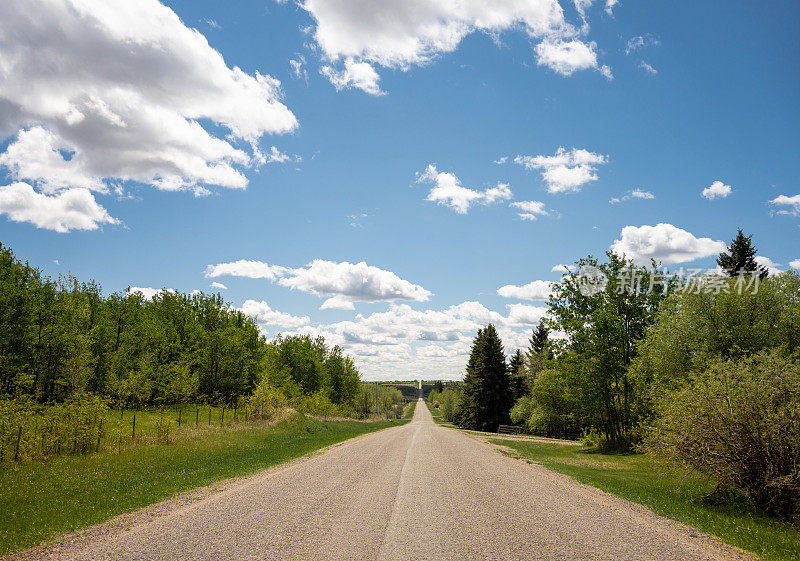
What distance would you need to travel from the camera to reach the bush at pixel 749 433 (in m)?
10.0

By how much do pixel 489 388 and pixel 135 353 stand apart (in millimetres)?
43406

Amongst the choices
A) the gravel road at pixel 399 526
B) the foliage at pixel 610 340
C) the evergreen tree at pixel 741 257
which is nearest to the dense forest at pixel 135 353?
the gravel road at pixel 399 526

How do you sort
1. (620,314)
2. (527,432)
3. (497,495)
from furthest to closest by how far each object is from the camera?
(527,432), (620,314), (497,495)

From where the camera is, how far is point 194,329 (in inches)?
2235

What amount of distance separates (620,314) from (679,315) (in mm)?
8853

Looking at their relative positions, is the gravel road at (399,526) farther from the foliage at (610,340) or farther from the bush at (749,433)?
the foliage at (610,340)

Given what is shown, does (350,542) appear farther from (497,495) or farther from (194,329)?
(194,329)

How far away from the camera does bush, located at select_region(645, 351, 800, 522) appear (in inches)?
396

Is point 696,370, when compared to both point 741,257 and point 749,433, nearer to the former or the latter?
point 749,433

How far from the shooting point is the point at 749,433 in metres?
10.5

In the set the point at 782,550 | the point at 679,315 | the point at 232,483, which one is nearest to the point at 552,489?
the point at 782,550

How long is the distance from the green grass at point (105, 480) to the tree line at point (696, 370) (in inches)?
588

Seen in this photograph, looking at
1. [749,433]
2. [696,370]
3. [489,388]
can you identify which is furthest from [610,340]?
[489,388]

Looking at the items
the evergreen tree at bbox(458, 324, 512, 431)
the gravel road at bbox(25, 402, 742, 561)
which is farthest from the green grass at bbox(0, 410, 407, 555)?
the evergreen tree at bbox(458, 324, 512, 431)
